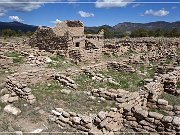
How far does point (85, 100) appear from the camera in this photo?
1326 cm

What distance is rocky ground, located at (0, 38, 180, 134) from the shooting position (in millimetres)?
10422

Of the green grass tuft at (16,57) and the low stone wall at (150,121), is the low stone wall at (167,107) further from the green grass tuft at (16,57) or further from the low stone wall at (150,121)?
the green grass tuft at (16,57)

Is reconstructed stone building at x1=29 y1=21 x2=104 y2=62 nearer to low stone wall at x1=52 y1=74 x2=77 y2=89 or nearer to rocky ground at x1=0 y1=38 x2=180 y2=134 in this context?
rocky ground at x1=0 y1=38 x2=180 y2=134

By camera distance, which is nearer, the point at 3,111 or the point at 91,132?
the point at 91,132

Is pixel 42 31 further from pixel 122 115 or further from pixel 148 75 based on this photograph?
pixel 122 115

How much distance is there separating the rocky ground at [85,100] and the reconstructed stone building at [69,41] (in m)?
2.16

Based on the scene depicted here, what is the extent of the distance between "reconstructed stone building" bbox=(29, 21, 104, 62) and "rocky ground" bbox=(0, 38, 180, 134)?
7.10 ft

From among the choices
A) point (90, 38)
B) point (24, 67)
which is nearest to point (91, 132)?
point (24, 67)

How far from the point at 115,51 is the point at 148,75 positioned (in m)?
8.50

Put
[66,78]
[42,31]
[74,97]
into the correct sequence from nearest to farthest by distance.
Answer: [74,97]
[66,78]
[42,31]

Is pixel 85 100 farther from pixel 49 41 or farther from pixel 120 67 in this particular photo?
pixel 49 41

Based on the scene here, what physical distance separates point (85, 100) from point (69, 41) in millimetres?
11431

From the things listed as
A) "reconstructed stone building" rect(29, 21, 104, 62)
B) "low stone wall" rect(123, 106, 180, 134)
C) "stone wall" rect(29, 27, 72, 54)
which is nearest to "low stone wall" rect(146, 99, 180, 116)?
"low stone wall" rect(123, 106, 180, 134)

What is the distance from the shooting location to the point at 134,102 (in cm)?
1246
